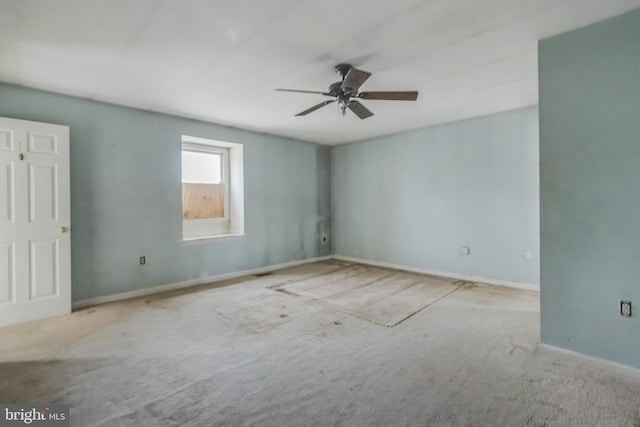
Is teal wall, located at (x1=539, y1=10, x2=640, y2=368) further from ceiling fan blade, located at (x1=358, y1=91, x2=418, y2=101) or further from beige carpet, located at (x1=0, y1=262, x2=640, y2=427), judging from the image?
ceiling fan blade, located at (x1=358, y1=91, x2=418, y2=101)

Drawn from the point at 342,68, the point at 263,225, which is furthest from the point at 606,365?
the point at 263,225

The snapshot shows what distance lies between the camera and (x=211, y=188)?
502cm

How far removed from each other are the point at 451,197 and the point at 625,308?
114 inches

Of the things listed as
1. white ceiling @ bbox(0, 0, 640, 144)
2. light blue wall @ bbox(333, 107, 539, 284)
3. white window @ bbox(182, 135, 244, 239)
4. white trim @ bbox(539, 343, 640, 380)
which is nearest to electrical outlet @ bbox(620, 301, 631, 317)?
white trim @ bbox(539, 343, 640, 380)

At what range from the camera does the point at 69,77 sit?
2930 millimetres

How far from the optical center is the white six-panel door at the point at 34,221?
2914 mm

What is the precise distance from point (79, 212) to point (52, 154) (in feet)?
2.30

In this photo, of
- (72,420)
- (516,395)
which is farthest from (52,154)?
(516,395)

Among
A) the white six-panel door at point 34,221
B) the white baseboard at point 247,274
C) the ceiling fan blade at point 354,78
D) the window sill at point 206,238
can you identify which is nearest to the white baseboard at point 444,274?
the white baseboard at point 247,274

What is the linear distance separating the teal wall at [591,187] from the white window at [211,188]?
4203 millimetres

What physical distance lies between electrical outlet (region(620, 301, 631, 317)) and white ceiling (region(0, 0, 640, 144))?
199 cm

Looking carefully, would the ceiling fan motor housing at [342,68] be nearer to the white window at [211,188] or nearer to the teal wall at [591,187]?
the teal wall at [591,187]

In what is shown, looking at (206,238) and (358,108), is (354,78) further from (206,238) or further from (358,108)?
(206,238)

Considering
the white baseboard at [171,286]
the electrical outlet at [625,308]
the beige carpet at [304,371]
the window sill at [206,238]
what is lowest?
the beige carpet at [304,371]
